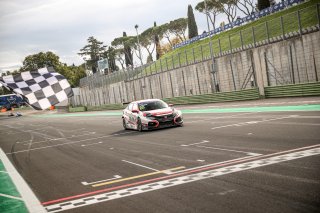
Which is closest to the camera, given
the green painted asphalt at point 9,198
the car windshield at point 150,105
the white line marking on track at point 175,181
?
the white line marking on track at point 175,181

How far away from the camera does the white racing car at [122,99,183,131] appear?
18828 millimetres

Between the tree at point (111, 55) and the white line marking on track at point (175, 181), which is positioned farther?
the tree at point (111, 55)

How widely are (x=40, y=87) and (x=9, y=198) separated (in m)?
2.82

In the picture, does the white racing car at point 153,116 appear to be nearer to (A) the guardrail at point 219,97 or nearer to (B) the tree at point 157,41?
(A) the guardrail at point 219,97

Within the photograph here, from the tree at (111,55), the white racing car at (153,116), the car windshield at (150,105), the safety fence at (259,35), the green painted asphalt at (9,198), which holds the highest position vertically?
the tree at (111,55)

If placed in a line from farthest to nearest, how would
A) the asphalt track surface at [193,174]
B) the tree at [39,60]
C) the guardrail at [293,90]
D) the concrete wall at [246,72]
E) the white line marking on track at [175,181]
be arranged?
the tree at [39,60]
the concrete wall at [246,72]
the guardrail at [293,90]
the white line marking on track at [175,181]
the asphalt track surface at [193,174]

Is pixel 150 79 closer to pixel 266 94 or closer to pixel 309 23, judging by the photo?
pixel 266 94

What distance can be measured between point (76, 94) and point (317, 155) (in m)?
89.6

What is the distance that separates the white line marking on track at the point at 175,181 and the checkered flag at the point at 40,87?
3.28 meters

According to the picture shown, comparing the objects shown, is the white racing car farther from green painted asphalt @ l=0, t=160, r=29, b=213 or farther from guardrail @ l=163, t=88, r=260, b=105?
guardrail @ l=163, t=88, r=260, b=105

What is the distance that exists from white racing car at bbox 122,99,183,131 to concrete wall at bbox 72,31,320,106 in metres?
14.7

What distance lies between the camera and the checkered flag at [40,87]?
32.9 ft

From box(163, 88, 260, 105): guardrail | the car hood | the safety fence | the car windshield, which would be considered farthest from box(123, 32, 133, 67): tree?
the car hood

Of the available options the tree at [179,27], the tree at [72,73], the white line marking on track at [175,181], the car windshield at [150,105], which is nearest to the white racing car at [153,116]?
the car windshield at [150,105]
